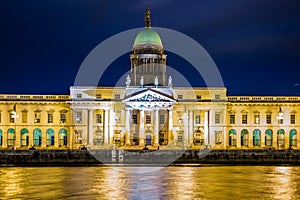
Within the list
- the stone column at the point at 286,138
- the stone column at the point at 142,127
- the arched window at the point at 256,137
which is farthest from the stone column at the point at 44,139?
→ the stone column at the point at 286,138

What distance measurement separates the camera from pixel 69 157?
5750cm

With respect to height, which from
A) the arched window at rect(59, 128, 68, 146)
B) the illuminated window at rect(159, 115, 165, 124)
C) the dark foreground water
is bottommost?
the dark foreground water

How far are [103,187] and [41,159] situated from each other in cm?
2469

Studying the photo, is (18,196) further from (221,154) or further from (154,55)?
(154,55)

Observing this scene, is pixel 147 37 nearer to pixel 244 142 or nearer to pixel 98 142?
pixel 98 142

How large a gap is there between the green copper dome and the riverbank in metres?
43.5

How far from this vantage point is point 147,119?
304 ft

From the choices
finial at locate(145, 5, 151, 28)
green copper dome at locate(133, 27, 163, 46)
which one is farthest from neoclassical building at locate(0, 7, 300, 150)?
finial at locate(145, 5, 151, 28)

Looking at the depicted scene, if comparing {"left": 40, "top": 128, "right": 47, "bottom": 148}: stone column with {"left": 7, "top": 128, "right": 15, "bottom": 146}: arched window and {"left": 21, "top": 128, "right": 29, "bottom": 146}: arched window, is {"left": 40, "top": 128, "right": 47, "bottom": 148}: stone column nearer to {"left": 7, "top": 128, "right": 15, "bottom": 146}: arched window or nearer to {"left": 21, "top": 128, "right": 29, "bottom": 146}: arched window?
{"left": 21, "top": 128, "right": 29, "bottom": 146}: arched window

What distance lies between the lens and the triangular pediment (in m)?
88.8

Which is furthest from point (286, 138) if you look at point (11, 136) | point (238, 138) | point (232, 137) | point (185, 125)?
point (11, 136)

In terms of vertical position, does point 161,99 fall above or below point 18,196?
above

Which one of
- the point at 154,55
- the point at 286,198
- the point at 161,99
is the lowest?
the point at 286,198

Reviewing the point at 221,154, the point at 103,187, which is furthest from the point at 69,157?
the point at 103,187
